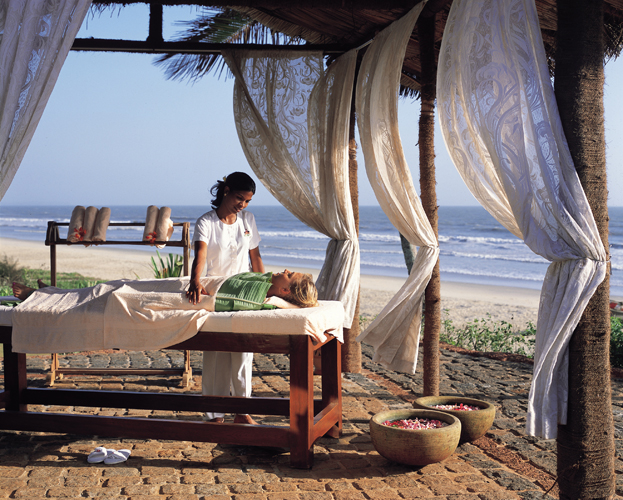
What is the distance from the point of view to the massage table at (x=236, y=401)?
272cm

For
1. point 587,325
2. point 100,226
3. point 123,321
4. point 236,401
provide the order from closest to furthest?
point 587,325 → point 123,321 → point 236,401 → point 100,226

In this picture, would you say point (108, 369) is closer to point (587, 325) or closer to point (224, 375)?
point (224, 375)

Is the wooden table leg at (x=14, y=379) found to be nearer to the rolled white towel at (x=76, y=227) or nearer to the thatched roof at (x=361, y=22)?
the rolled white towel at (x=76, y=227)

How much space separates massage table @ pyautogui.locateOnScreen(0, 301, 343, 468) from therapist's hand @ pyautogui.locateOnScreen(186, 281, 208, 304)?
0.55 ft

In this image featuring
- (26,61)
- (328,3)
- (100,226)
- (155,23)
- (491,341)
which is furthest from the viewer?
(491,341)

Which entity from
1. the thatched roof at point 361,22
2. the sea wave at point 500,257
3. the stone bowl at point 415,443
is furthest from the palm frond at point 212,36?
the sea wave at point 500,257

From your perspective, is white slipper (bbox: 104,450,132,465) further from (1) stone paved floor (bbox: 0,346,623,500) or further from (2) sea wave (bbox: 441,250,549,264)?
(2) sea wave (bbox: 441,250,549,264)

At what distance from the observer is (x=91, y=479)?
2586mm

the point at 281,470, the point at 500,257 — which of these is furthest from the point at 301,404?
the point at 500,257

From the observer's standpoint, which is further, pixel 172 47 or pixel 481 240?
pixel 481 240

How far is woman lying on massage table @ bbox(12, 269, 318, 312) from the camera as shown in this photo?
290 centimetres

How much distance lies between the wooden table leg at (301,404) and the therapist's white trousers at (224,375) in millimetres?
678

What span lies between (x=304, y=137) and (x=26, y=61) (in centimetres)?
227

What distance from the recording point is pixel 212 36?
576cm
